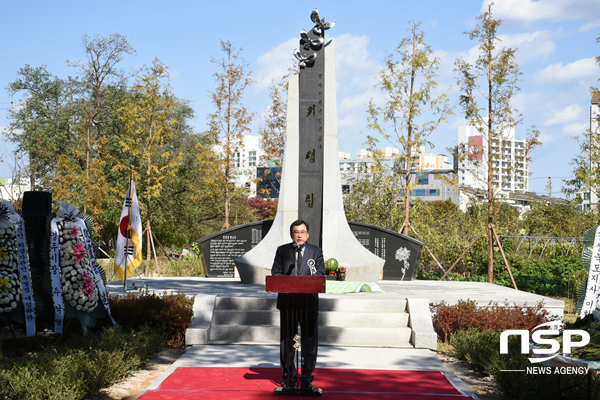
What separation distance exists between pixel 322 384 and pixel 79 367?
8.06ft

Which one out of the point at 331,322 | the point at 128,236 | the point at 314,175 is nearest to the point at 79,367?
the point at 331,322

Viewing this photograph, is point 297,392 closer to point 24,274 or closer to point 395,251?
point 24,274

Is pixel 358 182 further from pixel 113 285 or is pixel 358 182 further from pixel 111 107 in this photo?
pixel 111 107

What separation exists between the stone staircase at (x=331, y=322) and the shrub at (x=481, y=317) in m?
0.46

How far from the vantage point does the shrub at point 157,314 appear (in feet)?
26.9

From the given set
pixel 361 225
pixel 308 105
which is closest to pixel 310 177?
pixel 308 105

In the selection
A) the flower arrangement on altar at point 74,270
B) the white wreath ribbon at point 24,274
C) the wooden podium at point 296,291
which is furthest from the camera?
the flower arrangement on altar at point 74,270

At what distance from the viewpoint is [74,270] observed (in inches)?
292

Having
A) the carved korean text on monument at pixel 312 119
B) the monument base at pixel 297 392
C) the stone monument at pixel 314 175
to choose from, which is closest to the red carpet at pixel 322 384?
the monument base at pixel 297 392

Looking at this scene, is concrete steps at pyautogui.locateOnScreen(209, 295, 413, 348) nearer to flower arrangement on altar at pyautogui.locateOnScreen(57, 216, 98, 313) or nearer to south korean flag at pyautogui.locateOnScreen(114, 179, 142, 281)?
flower arrangement on altar at pyautogui.locateOnScreen(57, 216, 98, 313)

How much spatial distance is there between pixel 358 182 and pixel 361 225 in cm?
618

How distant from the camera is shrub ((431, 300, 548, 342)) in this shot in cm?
858

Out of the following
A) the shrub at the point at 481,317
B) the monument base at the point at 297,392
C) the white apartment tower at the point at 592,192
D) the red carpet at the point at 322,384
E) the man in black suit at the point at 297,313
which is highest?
the white apartment tower at the point at 592,192

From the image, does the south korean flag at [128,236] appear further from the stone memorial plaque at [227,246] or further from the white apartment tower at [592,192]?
the white apartment tower at [592,192]
